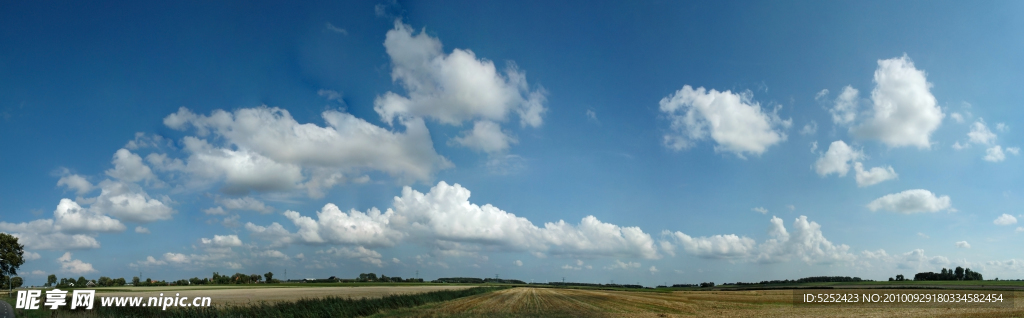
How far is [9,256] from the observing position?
84438mm

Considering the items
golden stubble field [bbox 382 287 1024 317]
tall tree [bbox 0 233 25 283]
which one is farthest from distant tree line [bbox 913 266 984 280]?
→ tall tree [bbox 0 233 25 283]

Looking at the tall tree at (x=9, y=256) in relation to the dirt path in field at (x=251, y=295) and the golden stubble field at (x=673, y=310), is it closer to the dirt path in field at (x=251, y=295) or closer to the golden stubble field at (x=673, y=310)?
the dirt path in field at (x=251, y=295)

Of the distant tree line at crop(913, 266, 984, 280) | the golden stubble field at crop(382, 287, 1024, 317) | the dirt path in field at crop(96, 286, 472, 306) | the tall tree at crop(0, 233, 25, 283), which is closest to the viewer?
the golden stubble field at crop(382, 287, 1024, 317)

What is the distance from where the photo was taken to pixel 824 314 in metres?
32.5

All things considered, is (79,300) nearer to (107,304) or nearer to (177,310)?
(107,304)

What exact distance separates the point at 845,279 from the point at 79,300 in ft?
769

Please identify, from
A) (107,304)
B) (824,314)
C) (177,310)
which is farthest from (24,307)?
(824,314)

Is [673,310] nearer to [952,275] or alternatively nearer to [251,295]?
[251,295]

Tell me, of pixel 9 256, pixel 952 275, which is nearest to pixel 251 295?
pixel 9 256

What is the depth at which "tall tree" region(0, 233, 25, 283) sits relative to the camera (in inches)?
3327

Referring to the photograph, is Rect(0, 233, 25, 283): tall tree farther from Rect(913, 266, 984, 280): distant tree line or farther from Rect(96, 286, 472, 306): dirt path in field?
Rect(913, 266, 984, 280): distant tree line

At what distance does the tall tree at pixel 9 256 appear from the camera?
277 ft

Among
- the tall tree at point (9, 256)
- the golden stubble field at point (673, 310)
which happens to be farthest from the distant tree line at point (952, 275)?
the tall tree at point (9, 256)

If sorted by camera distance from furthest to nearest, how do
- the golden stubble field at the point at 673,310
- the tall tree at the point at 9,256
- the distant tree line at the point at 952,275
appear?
the distant tree line at the point at 952,275
the tall tree at the point at 9,256
the golden stubble field at the point at 673,310
